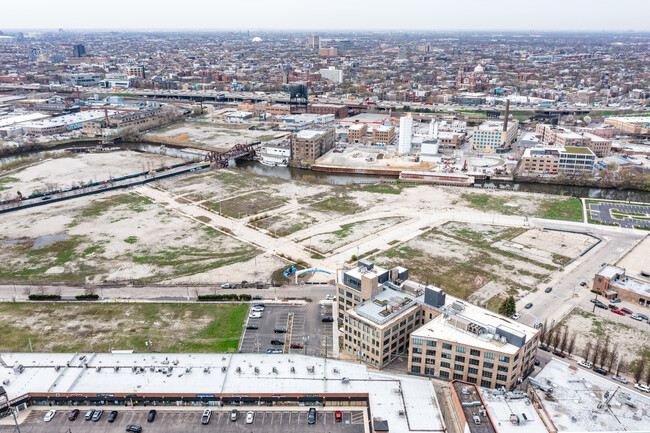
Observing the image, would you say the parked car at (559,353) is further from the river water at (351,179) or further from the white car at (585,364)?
the river water at (351,179)

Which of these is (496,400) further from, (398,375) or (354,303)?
(354,303)

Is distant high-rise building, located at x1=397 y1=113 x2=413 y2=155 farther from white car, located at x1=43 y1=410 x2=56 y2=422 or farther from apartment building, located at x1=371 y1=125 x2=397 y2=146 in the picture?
white car, located at x1=43 y1=410 x2=56 y2=422

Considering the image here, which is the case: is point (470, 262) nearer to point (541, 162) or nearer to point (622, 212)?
point (622, 212)

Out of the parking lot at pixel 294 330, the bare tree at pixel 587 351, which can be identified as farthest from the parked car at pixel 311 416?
the bare tree at pixel 587 351

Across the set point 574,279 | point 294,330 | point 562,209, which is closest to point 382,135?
point 562,209

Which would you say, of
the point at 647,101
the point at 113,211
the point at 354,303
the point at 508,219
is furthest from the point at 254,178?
the point at 647,101

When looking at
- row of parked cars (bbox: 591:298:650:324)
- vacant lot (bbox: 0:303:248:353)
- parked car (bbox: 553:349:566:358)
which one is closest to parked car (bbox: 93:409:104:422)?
vacant lot (bbox: 0:303:248:353)

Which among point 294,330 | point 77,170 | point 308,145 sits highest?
point 308,145
